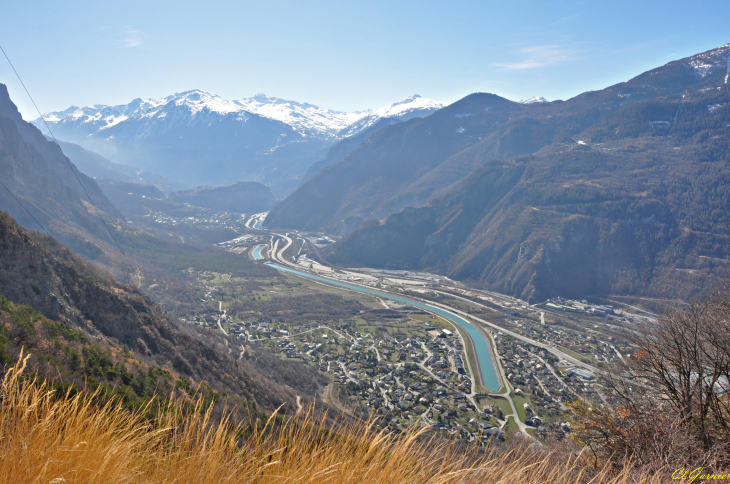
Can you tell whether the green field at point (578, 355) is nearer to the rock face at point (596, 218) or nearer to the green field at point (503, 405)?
the green field at point (503, 405)

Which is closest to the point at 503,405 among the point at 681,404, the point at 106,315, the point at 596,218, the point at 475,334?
the point at 475,334

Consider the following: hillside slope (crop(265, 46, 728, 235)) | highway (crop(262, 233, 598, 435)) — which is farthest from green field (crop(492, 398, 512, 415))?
hillside slope (crop(265, 46, 728, 235))

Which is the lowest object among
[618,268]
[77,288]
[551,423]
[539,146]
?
[551,423]

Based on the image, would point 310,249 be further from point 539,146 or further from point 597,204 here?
point 539,146

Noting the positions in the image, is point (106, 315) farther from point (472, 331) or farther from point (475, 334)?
point (472, 331)

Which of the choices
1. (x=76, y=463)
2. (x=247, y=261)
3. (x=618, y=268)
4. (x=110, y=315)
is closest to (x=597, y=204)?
(x=618, y=268)

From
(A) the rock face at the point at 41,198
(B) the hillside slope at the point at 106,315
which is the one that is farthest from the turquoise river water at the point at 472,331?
(A) the rock face at the point at 41,198

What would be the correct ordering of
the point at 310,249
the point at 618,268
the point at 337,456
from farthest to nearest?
the point at 310,249 → the point at 618,268 → the point at 337,456
